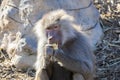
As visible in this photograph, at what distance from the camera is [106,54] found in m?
6.84

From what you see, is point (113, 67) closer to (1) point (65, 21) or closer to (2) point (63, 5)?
(2) point (63, 5)

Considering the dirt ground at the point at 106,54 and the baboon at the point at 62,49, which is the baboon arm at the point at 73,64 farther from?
the dirt ground at the point at 106,54

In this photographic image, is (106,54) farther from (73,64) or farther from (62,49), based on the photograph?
(62,49)

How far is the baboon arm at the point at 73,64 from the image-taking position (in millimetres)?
4918

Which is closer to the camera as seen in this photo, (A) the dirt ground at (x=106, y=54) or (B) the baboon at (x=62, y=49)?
(B) the baboon at (x=62, y=49)

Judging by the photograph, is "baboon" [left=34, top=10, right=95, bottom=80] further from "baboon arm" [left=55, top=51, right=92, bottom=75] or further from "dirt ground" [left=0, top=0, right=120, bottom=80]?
"dirt ground" [left=0, top=0, right=120, bottom=80]

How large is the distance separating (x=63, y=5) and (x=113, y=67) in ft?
3.47

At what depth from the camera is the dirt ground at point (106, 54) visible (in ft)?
21.0

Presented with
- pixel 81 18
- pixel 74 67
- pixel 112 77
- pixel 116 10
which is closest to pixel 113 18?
pixel 116 10

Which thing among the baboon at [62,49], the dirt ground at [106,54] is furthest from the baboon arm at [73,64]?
the dirt ground at [106,54]

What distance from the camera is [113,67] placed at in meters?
6.52

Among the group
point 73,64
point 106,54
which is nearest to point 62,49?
point 73,64

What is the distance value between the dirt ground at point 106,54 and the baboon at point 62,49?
1.10 m

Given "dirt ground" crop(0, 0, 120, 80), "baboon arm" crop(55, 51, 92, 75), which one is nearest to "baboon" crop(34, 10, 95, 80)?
"baboon arm" crop(55, 51, 92, 75)
